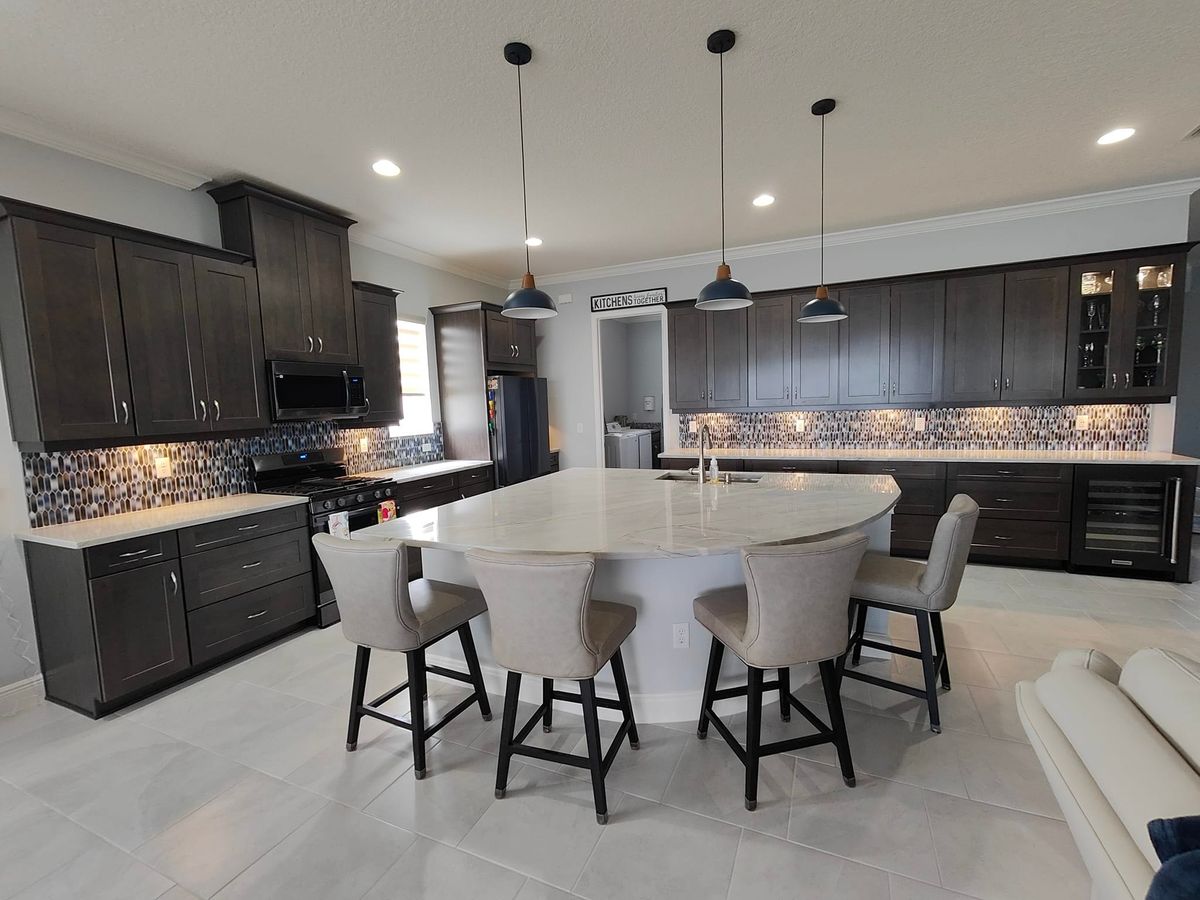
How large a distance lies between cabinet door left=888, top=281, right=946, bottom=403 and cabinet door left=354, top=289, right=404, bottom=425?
430 centimetres

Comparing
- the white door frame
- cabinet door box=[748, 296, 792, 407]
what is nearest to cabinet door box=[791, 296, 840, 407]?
cabinet door box=[748, 296, 792, 407]

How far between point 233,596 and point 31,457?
1175mm

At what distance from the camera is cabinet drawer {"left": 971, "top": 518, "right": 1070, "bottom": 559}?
161 inches

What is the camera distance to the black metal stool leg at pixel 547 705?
223 centimetres

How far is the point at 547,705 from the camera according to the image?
230cm

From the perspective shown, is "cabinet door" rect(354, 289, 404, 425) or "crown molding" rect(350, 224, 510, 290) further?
"crown molding" rect(350, 224, 510, 290)

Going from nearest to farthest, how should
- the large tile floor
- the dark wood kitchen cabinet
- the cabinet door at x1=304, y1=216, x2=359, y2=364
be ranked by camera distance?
the large tile floor → the dark wood kitchen cabinet → the cabinet door at x1=304, y1=216, x2=359, y2=364

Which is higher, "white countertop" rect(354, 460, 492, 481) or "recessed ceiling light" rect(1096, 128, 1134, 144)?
"recessed ceiling light" rect(1096, 128, 1134, 144)

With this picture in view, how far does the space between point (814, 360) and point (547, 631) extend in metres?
4.12

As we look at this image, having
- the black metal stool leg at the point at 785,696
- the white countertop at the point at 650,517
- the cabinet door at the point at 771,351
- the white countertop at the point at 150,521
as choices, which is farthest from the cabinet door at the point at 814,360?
the white countertop at the point at 150,521

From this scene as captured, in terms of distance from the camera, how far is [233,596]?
3074 millimetres

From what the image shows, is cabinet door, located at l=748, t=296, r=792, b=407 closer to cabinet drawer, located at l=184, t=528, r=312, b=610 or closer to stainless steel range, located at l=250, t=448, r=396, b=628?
stainless steel range, located at l=250, t=448, r=396, b=628

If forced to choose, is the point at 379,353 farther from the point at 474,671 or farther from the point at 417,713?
the point at 417,713

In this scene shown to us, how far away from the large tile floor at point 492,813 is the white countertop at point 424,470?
6.11 ft
